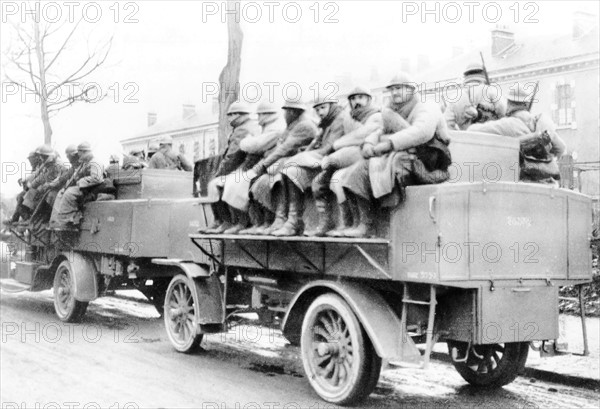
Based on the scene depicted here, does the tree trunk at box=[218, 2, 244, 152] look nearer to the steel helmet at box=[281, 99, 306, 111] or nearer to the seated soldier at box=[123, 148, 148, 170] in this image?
the seated soldier at box=[123, 148, 148, 170]

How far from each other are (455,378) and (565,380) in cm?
112

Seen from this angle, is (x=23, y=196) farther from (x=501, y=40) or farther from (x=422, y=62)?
(x=422, y=62)

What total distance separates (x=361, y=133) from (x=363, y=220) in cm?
88

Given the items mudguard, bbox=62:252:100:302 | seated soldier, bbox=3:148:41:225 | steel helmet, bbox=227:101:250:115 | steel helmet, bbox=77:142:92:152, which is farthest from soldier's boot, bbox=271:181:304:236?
seated soldier, bbox=3:148:41:225

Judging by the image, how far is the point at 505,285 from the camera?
6324 mm

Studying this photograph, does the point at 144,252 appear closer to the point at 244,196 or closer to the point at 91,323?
the point at 91,323

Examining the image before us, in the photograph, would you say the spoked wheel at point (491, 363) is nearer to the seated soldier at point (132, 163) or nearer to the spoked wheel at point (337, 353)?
the spoked wheel at point (337, 353)

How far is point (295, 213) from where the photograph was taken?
7.65m

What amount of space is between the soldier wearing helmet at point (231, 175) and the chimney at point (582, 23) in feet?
97.7

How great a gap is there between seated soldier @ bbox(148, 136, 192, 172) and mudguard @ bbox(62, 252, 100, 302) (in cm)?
209

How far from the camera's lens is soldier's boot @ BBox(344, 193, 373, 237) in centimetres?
668

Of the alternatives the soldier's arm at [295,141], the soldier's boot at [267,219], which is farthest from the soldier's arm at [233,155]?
the soldier's arm at [295,141]

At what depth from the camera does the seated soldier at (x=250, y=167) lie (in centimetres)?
827

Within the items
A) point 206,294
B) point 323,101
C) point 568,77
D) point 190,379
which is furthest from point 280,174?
point 568,77
